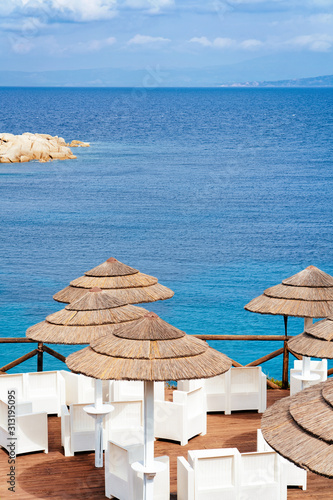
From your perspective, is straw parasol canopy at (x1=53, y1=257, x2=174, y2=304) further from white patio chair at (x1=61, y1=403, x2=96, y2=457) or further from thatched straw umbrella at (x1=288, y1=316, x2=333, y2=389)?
thatched straw umbrella at (x1=288, y1=316, x2=333, y2=389)

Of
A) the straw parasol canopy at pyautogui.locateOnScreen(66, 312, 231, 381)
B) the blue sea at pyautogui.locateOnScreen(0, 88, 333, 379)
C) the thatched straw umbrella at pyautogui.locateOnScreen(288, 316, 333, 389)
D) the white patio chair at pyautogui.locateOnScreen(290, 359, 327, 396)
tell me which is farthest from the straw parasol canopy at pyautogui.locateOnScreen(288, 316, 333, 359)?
the blue sea at pyautogui.locateOnScreen(0, 88, 333, 379)

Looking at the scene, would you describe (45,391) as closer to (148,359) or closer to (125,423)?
(125,423)

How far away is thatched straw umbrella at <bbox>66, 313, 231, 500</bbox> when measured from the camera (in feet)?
20.5

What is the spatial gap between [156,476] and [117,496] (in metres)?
0.50

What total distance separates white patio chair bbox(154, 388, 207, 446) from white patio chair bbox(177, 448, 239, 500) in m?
1.71

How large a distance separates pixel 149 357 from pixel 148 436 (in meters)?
0.88

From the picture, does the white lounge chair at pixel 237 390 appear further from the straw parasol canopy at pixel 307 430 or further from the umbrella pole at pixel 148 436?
the straw parasol canopy at pixel 307 430

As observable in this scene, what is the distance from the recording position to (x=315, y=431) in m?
4.47

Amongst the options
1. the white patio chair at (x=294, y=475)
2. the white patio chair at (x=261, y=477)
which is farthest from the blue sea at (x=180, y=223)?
the white patio chair at (x=261, y=477)

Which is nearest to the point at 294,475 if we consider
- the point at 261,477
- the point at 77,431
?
the point at 261,477

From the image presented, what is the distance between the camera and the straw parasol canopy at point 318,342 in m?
7.61

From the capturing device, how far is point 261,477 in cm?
719

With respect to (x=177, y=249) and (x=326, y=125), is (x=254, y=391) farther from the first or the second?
(x=326, y=125)

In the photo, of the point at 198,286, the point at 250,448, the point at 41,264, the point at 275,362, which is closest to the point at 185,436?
Result: the point at 250,448
